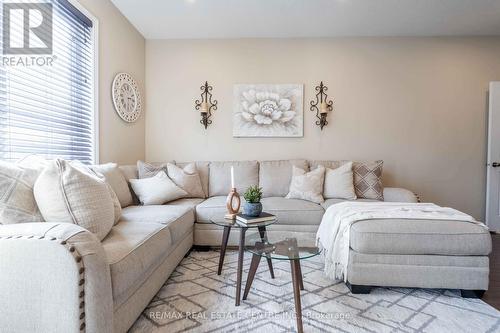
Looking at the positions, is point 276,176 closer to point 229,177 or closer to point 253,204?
point 229,177

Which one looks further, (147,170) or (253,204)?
(147,170)

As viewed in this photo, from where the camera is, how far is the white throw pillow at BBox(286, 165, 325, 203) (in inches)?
115

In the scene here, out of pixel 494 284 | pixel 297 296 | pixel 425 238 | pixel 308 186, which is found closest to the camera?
pixel 297 296

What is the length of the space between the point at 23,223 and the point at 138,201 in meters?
1.53

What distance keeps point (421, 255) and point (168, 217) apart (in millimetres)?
A: 1795

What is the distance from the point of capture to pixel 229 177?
326cm

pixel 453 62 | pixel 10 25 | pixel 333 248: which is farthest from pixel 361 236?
pixel 453 62

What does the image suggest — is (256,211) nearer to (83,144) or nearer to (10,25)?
(83,144)

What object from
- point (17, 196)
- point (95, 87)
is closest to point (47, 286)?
point (17, 196)

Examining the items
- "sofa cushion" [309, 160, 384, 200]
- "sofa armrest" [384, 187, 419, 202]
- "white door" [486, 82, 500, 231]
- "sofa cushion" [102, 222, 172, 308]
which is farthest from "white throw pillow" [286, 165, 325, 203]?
"white door" [486, 82, 500, 231]

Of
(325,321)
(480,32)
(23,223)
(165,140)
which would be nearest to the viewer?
(23,223)

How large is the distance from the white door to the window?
4591mm

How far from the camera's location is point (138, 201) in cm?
276

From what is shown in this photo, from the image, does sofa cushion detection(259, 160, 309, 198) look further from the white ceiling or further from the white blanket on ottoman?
the white ceiling
